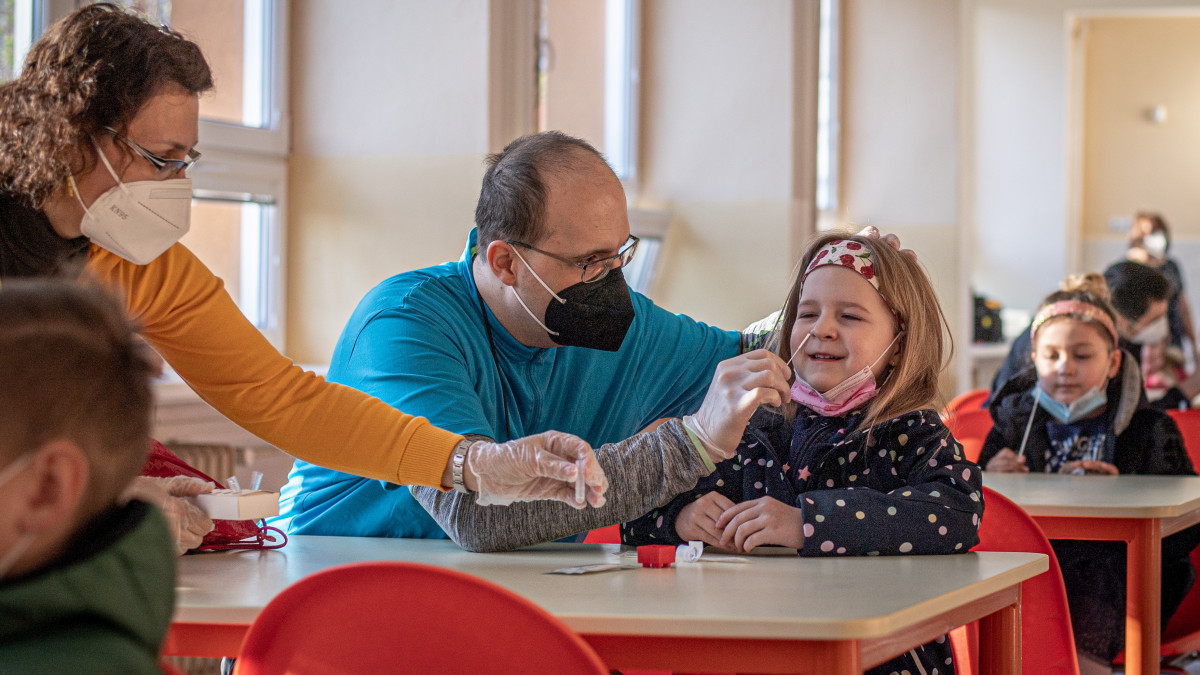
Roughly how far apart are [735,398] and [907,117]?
6415mm

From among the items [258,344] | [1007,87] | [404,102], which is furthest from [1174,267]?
[258,344]

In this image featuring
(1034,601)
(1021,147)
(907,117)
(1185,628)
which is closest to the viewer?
(1034,601)

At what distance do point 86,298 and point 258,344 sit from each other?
949 mm

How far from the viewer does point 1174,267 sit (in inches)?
276

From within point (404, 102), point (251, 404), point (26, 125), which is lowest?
point (251, 404)

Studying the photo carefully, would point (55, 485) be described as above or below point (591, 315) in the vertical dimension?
below

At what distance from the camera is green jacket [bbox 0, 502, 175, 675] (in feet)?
2.86

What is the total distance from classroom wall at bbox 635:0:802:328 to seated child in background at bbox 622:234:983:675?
11.5 feet

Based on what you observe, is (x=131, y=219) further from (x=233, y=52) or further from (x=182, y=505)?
(x=233, y=52)

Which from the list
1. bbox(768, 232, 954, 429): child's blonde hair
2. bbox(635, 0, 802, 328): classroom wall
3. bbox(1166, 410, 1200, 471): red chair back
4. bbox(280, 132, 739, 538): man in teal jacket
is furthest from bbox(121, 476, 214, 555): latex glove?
bbox(635, 0, 802, 328): classroom wall

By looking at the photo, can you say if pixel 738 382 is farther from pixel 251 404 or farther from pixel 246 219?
pixel 246 219

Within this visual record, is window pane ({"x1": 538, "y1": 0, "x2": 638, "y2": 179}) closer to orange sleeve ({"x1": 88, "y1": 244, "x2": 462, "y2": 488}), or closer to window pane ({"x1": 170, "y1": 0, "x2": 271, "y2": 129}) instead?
window pane ({"x1": 170, "y1": 0, "x2": 271, "y2": 129})

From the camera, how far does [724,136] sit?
575 cm

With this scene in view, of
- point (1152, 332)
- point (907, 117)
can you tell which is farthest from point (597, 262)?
point (907, 117)
